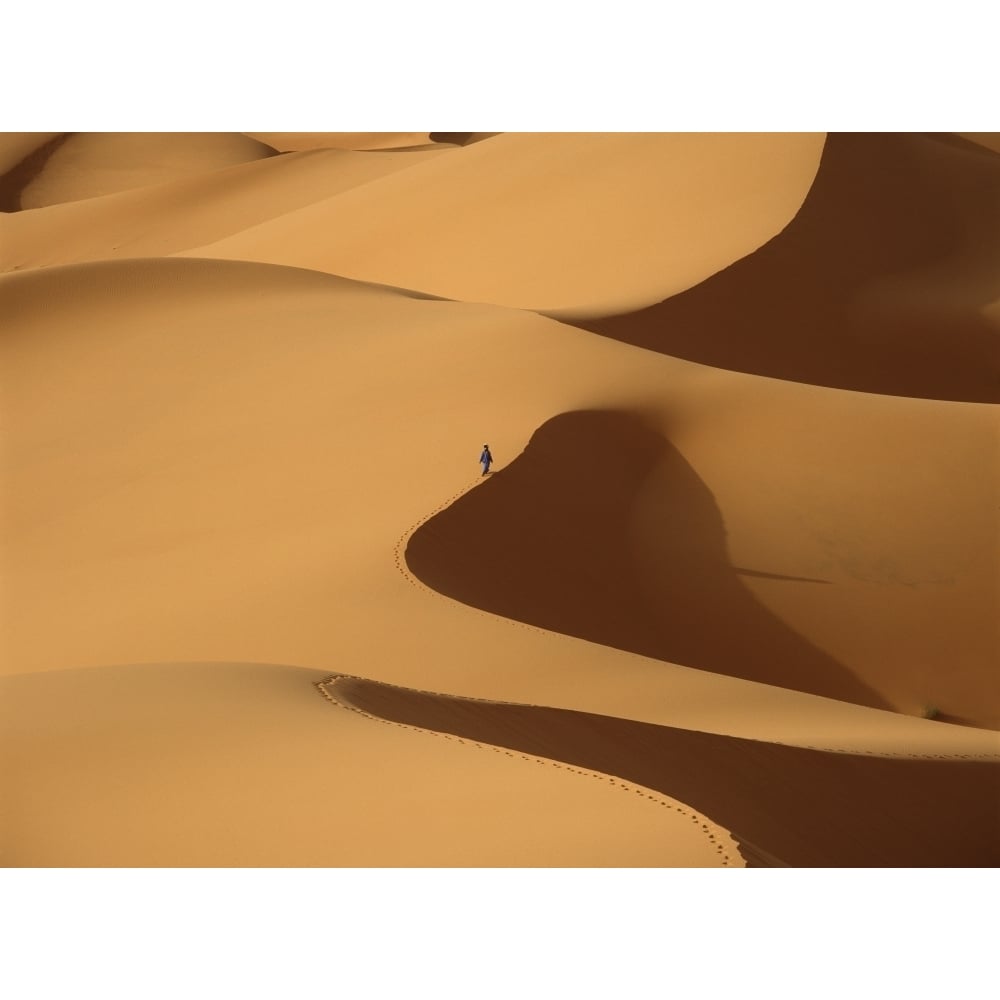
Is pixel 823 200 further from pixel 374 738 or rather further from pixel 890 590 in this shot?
pixel 374 738

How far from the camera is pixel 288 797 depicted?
8.11 m

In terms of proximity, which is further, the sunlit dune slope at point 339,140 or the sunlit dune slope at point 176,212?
the sunlit dune slope at point 339,140

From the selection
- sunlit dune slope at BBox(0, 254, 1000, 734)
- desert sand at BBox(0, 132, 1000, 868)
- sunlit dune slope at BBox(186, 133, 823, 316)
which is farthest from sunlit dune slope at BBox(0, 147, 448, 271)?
sunlit dune slope at BBox(0, 254, 1000, 734)

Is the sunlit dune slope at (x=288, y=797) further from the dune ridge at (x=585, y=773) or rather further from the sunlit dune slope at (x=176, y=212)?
the sunlit dune slope at (x=176, y=212)

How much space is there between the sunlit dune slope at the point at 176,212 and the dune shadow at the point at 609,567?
1018 inches

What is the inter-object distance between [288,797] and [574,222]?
2317 cm

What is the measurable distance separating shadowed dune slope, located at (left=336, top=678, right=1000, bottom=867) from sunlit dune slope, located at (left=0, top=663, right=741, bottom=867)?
0.80 metres

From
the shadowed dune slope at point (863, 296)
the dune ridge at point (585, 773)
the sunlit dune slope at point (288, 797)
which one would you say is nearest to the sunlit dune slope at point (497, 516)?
the dune ridge at point (585, 773)

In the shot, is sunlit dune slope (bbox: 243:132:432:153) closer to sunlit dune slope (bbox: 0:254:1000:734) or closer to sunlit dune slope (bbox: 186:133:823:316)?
sunlit dune slope (bbox: 186:133:823:316)

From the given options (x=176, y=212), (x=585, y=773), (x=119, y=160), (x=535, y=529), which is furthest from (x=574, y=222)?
(x=119, y=160)

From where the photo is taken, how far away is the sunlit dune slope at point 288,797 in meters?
7.46

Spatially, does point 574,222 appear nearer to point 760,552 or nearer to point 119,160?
point 760,552

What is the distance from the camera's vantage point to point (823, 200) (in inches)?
1139

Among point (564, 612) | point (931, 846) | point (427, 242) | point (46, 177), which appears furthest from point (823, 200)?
point (46, 177)
